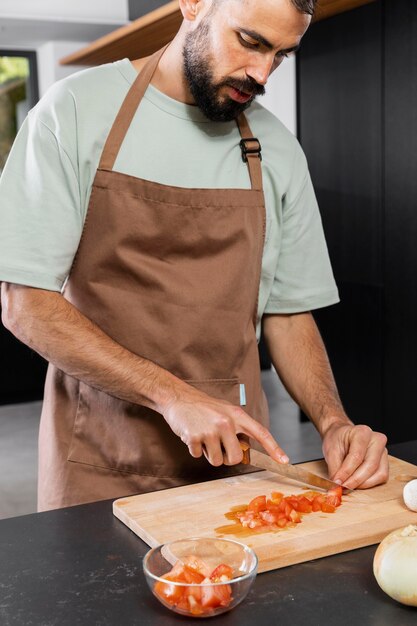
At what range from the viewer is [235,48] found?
1504 mm

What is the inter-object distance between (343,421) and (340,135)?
2.88 meters

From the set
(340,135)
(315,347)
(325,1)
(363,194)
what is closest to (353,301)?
(363,194)

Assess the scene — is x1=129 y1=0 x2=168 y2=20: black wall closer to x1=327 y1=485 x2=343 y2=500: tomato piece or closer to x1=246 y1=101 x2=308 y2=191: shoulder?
x1=246 y1=101 x2=308 y2=191: shoulder

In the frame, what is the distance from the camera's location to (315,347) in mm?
1789

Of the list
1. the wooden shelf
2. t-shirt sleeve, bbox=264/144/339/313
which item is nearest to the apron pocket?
t-shirt sleeve, bbox=264/144/339/313

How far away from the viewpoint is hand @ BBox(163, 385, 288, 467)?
1.38 m

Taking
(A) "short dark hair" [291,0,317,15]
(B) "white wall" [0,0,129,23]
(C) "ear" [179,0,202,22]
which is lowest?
(A) "short dark hair" [291,0,317,15]

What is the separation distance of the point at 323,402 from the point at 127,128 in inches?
26.6

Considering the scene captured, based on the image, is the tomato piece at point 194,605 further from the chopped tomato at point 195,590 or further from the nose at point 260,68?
the nose at point 260,68

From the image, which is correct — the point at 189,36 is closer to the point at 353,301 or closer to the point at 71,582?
the point at 71,582

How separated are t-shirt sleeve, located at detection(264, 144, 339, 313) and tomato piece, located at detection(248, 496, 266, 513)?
58cm

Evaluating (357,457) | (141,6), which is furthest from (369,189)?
(357,457)

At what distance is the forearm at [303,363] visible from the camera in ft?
5.61

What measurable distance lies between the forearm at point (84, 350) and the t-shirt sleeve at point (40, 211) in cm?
4
